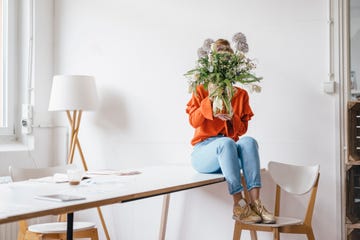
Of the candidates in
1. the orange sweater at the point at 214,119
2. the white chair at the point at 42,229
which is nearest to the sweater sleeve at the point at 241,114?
the orange sweater at the point at 214,119

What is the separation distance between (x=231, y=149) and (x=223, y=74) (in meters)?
0.45

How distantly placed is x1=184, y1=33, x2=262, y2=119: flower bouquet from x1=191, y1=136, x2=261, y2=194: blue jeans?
0.22 metres

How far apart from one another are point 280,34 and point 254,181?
127 cm

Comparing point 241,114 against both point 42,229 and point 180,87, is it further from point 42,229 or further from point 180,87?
point 42,229

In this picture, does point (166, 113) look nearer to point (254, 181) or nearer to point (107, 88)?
Answer: point (107, 88)

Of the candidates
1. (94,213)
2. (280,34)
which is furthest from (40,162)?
(280,34)

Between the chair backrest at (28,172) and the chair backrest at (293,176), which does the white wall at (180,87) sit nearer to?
the chair backrest at (293,176)

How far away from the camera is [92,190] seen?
2.17 metres

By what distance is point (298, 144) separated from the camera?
355 cm

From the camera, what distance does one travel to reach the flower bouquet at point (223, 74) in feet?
9.66

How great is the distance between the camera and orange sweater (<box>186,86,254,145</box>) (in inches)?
126

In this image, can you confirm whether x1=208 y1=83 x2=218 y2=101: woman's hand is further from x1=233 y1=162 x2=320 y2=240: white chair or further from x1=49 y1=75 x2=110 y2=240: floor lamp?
x1=49 y1=75 x2=110 y2=240: floor lamp

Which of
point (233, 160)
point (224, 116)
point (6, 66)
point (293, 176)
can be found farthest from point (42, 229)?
point (6, 66)

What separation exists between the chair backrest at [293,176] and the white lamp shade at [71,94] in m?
1.54
